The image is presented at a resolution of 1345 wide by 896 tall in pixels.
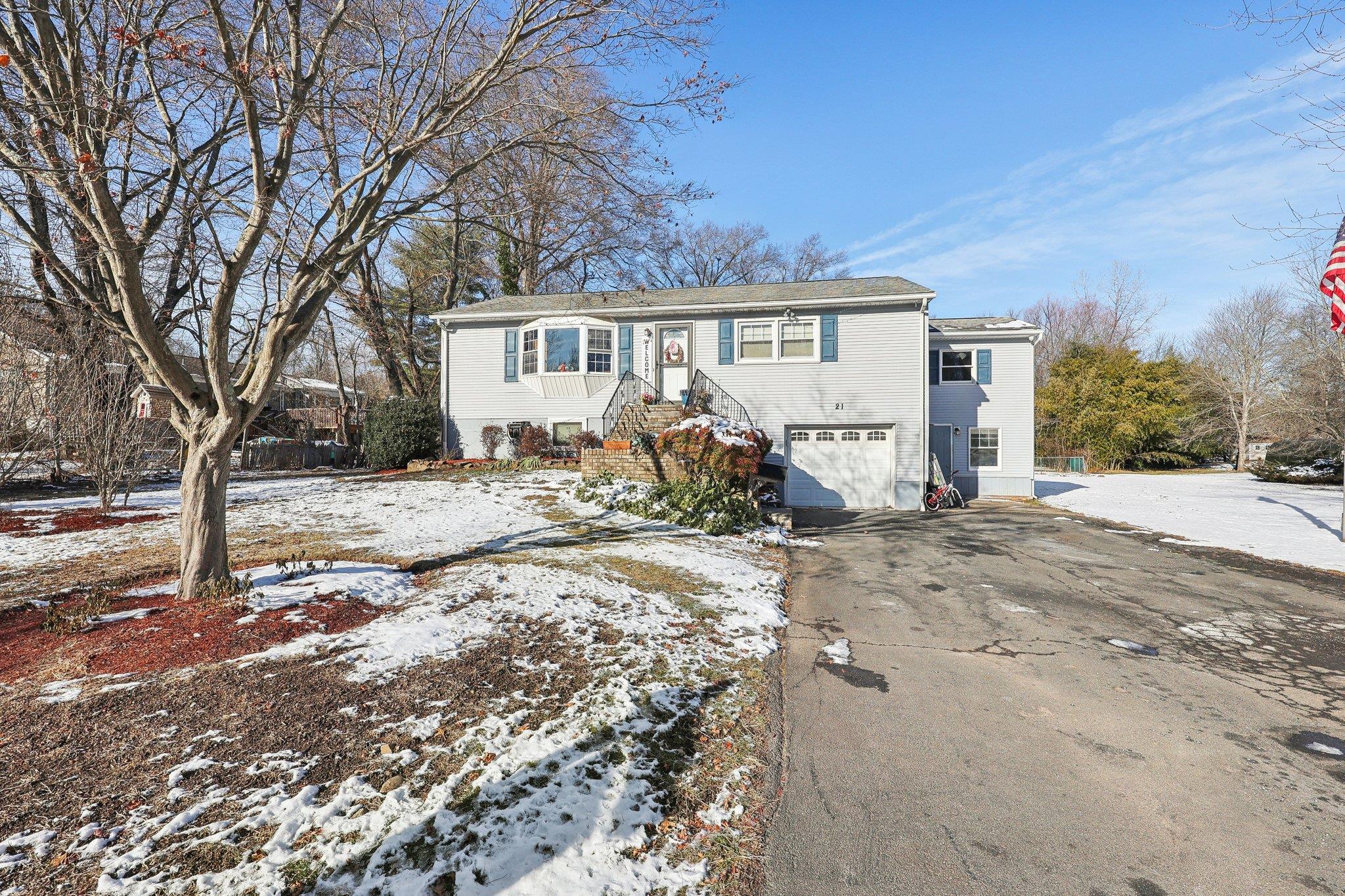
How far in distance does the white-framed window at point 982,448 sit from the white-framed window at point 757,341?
686 cm

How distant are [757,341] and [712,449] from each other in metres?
5.46

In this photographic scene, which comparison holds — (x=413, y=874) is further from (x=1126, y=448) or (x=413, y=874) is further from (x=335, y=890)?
(x=1126, y=448)

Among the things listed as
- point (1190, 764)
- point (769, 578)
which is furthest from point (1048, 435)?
point (1190, 764)

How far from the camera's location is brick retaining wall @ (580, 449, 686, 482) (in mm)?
11078

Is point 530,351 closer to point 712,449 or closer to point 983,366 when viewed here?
point 712,449

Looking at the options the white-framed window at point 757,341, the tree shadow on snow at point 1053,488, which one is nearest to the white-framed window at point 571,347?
the white-framed window at point 757,341

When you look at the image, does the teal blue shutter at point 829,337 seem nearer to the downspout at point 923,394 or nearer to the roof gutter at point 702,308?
the roof gutter at point 702,308

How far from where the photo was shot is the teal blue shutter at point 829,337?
14859 millimetres

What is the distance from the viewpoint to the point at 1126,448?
95.0ft

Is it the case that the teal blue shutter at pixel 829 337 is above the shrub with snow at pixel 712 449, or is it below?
above

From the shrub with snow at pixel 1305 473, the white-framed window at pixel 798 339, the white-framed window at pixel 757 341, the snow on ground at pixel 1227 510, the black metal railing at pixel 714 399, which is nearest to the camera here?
the snow on ground at pixel 1227 510

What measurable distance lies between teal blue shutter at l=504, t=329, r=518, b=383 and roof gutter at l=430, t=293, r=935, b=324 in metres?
0.47

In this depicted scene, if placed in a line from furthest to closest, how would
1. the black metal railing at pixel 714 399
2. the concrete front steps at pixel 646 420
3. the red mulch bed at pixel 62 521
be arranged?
the black metal railing at pixel 714 399 < the concrete front steps at pixel 646 420 < the red mulch bed at pixel 62 521

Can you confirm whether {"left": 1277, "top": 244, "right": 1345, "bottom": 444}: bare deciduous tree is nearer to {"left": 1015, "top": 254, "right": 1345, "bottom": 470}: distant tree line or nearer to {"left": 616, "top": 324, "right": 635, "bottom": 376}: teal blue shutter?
{"left": 1015, "top": 254, "right": 1345, "bottom": 470}: distant tree line
